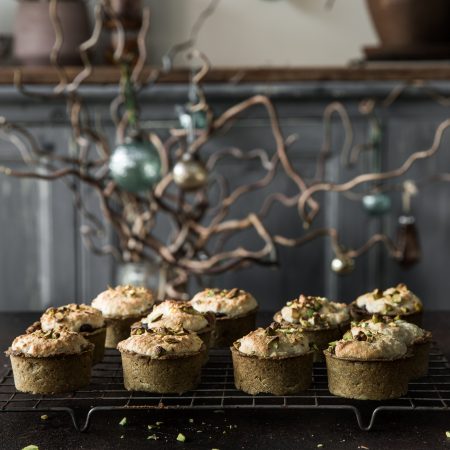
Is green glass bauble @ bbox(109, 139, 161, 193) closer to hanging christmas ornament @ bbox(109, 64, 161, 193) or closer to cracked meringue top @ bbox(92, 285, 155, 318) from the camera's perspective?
hanging christmas ornament @ bbox(109, 64, 161, 193)

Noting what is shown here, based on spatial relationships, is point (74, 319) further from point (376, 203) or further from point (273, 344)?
point (376, 203)

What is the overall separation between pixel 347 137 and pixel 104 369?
1781 millimetres

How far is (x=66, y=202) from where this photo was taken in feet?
11.0

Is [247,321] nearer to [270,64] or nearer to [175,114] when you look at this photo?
[175,114]

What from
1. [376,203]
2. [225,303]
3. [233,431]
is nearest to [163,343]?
[233,431]

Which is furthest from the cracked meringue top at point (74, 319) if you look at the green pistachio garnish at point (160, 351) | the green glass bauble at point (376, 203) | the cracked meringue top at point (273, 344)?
the green glass bauble at point (376, 203)

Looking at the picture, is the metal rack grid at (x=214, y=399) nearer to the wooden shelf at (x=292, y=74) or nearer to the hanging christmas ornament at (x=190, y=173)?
the hanging christmas ornament at (x=190, y=173)

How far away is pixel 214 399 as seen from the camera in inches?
64.4

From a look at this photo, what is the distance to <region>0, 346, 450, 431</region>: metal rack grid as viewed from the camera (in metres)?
1.45

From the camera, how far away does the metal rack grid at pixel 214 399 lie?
1.45 metres

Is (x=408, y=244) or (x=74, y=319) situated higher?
(x=74, y=319)

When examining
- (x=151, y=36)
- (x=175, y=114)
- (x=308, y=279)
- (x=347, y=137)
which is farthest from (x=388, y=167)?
(x=151, y=36)

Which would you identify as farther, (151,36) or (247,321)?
(151,36)

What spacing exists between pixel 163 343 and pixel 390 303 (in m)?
0.60
